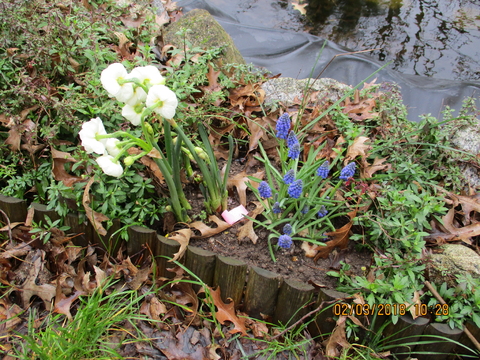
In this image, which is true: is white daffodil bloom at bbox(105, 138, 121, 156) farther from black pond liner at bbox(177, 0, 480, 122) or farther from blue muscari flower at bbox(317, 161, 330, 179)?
black pond liner at bbox(177, 0, 480, 122)

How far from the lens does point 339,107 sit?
2.51 metres

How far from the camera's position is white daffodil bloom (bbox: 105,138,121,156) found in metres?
1.44

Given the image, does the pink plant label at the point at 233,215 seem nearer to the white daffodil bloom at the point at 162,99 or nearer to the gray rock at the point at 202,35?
the white daffodil bloom at the point at 162,99

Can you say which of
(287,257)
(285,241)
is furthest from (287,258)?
(285,241)

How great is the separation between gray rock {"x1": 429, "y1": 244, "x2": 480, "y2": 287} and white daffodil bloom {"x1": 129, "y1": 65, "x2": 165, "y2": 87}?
1561 millimetres

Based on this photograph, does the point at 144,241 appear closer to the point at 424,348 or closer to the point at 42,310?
the point at 42,310

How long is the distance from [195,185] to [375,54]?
3.50 m

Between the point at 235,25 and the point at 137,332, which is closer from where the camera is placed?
the point at 137,332

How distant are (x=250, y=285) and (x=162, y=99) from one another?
1.03 metres

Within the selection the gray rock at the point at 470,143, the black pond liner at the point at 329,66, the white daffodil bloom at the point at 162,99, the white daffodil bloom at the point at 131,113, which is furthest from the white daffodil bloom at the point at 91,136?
the gray rock at the point at 470,143

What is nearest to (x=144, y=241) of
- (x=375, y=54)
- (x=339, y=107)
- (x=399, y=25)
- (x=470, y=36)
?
(x=339, y=107)
